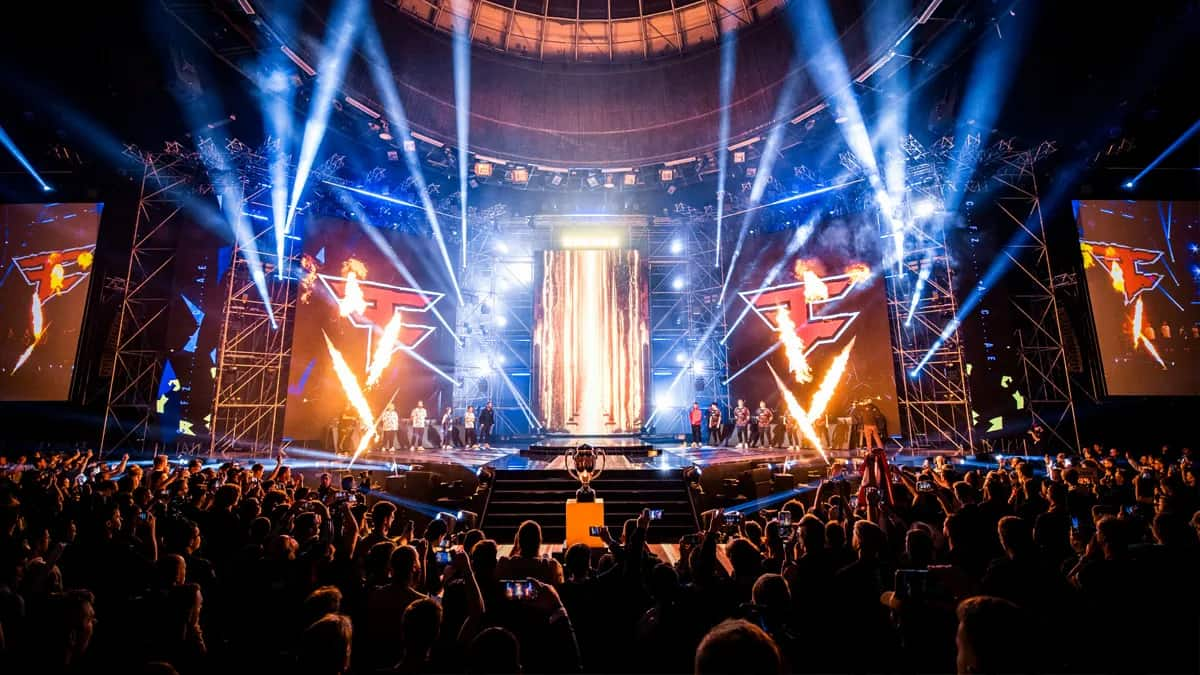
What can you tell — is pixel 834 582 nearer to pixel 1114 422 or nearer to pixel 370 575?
pixel 370 575

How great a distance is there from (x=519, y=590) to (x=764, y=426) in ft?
52.8

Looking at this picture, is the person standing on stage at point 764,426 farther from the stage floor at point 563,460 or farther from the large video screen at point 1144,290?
the large video screen at point 1144,290

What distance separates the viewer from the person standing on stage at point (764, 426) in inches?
691

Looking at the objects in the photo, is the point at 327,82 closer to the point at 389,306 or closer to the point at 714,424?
the point at 389,306

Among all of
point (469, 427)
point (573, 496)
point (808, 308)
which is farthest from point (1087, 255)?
point (469, 427)

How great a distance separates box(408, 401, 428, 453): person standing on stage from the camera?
17359 mm

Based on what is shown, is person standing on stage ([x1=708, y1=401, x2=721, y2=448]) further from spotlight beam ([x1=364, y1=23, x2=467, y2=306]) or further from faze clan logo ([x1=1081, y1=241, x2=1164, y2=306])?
spotlight beam ([x1=364, y1=23, x2=467, y2=306])

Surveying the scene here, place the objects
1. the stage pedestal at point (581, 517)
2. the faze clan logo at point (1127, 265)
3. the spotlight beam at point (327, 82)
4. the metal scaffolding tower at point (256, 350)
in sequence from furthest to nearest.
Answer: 1. the metal scaffolding tower at point (256, 350)
2. the spotlight beam at point (327, 82)
3. the faze clan logo at point (1127, 265)
4. the stage pedestal at point (581, 517)

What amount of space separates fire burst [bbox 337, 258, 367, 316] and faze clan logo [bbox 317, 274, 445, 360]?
0.28 feet

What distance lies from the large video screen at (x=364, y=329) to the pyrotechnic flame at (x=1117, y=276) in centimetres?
2073

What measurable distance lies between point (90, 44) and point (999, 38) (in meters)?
20.1

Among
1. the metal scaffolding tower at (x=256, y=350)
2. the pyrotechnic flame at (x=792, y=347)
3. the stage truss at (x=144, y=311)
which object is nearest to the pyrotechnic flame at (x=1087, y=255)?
the pyrotechnic flame at (x=792, y=347)

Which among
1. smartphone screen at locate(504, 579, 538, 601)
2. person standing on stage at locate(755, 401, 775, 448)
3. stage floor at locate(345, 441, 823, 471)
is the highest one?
person standing on stage at locate(755, 401, 775, 448)

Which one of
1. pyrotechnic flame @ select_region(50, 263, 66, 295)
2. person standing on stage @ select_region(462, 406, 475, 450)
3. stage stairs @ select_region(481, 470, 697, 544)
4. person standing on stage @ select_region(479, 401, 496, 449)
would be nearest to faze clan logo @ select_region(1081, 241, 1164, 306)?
stage stairs @ select_region(481, 470, 697, 544)
